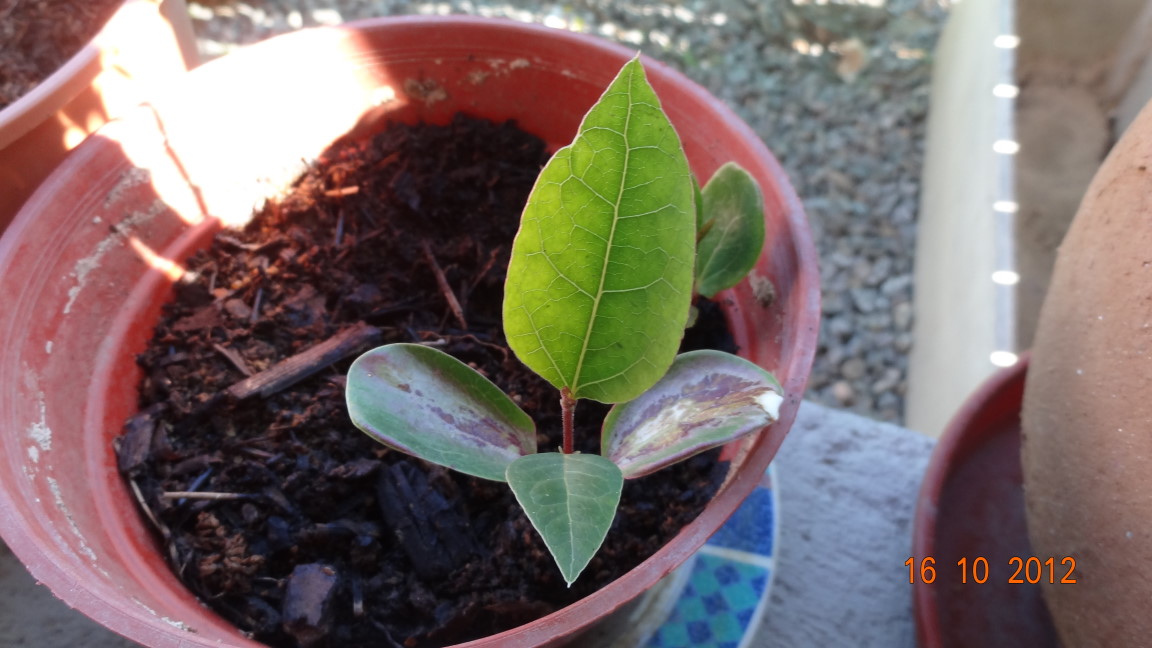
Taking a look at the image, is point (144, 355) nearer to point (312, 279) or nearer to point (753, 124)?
point (312, 279)

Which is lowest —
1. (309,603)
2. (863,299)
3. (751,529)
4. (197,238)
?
(863,299)

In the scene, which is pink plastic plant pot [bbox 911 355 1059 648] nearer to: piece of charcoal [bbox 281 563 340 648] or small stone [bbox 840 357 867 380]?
small stone [bbox 840 357 867 380]

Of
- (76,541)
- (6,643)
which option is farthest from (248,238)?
(6,643)

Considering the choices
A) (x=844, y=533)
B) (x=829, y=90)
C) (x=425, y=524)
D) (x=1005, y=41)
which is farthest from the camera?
(x=829, y=90)

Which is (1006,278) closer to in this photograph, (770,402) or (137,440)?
(770,402)

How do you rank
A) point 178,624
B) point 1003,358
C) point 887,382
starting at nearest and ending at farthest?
point 178,624 → point 1003,358 → point 887,382

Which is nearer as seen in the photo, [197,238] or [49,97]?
[49,97]

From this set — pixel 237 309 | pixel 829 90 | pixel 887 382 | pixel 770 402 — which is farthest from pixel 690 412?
pixel 829 90
